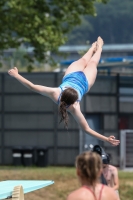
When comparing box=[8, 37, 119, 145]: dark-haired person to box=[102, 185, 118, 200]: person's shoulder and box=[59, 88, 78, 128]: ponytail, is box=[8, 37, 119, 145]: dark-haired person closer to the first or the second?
box=[59, 88, 78, 128]: ponytail

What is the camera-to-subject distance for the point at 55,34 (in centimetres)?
2089

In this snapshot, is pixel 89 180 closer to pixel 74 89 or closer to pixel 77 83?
pixel 74 89

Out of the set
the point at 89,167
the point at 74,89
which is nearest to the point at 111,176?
the point at 74,89

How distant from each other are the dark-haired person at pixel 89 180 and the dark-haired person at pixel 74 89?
104 inches

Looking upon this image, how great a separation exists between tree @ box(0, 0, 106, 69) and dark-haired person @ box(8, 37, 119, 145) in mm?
11142

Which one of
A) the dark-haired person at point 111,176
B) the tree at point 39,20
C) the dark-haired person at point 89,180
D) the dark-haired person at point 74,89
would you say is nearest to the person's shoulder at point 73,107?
the dark-haired person at point 74,89

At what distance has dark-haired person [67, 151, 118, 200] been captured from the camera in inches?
221

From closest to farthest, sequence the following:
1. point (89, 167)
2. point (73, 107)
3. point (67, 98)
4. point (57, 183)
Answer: point (89, 167)
point (67, 98)
point (73, 107)
point (57, 183)

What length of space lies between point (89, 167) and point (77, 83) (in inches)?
120

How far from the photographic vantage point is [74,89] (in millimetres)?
8391

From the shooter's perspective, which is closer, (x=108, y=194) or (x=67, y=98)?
(x=108, y=194)

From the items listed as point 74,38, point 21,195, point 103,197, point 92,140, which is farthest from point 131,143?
point 74,38

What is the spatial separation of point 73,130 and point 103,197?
16701mm

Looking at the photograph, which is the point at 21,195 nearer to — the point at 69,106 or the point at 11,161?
the point at 69,106
